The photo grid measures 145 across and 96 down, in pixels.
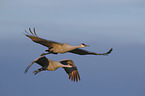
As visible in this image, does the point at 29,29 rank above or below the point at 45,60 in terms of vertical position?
above

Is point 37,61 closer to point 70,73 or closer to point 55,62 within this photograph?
point 55,62

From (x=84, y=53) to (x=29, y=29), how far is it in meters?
3.59

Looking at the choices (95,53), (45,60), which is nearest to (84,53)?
(95,53)

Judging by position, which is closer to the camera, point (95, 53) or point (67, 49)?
point (67, 49)

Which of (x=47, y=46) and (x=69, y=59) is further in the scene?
(x=69, y=59)

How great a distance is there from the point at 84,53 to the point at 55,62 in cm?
207

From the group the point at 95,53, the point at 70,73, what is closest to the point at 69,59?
the point at 70,73

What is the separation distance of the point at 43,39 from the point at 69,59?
4184 millimetres

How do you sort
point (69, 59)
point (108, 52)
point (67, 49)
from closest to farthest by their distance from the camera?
point (67, 49) → point (108, 52) → point (69, 59)

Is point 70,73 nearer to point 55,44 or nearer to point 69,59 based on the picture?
point 69,59

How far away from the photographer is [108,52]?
24984mm

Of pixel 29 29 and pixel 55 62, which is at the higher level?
pixel 29 29

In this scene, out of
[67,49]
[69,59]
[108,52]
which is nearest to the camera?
[67,49]

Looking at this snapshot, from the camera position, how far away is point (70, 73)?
28641 mm
